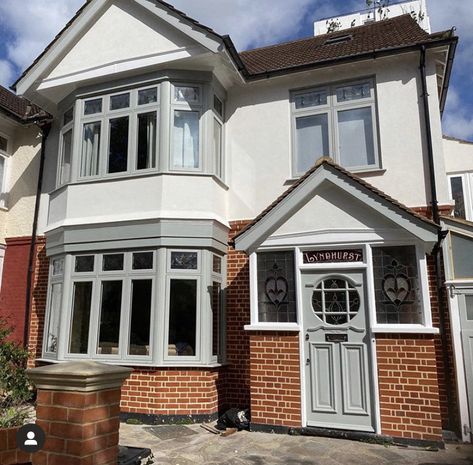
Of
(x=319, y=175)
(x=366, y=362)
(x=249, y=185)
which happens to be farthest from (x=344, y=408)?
(x=249, y=185)

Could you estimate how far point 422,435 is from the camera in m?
6.17

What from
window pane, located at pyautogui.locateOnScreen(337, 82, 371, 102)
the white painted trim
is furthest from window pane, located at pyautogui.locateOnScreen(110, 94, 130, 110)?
window pane, located at pyautogui.locateOnScreen(337, 82, 371, 102)

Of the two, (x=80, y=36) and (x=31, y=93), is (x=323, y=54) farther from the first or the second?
(x=31, y=93)

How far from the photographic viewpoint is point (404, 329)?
21.0 ft

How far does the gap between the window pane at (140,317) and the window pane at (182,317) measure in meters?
0.42

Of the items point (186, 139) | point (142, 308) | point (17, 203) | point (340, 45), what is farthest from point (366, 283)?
point (17, 203)

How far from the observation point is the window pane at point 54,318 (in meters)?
9.10

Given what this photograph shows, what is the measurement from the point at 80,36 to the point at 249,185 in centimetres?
Answer: 492

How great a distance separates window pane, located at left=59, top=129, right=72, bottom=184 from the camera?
999 centimetres

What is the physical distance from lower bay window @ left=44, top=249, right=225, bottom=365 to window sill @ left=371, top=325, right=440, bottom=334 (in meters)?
3.03

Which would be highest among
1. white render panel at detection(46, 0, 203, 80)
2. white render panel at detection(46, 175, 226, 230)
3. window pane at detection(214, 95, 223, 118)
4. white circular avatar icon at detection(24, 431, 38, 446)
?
white render panel at detection(46, 0, 203, 80)

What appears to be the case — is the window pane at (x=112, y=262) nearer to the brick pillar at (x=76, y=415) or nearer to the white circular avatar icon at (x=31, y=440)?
the brick pillar at (x=76, y=415)

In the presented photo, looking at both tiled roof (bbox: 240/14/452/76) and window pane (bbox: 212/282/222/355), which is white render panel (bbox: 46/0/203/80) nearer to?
tiled roof (bbox: 240/14/452/76)

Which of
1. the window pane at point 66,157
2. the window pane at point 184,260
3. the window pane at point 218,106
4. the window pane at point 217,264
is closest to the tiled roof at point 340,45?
the window pane at point 218,106
